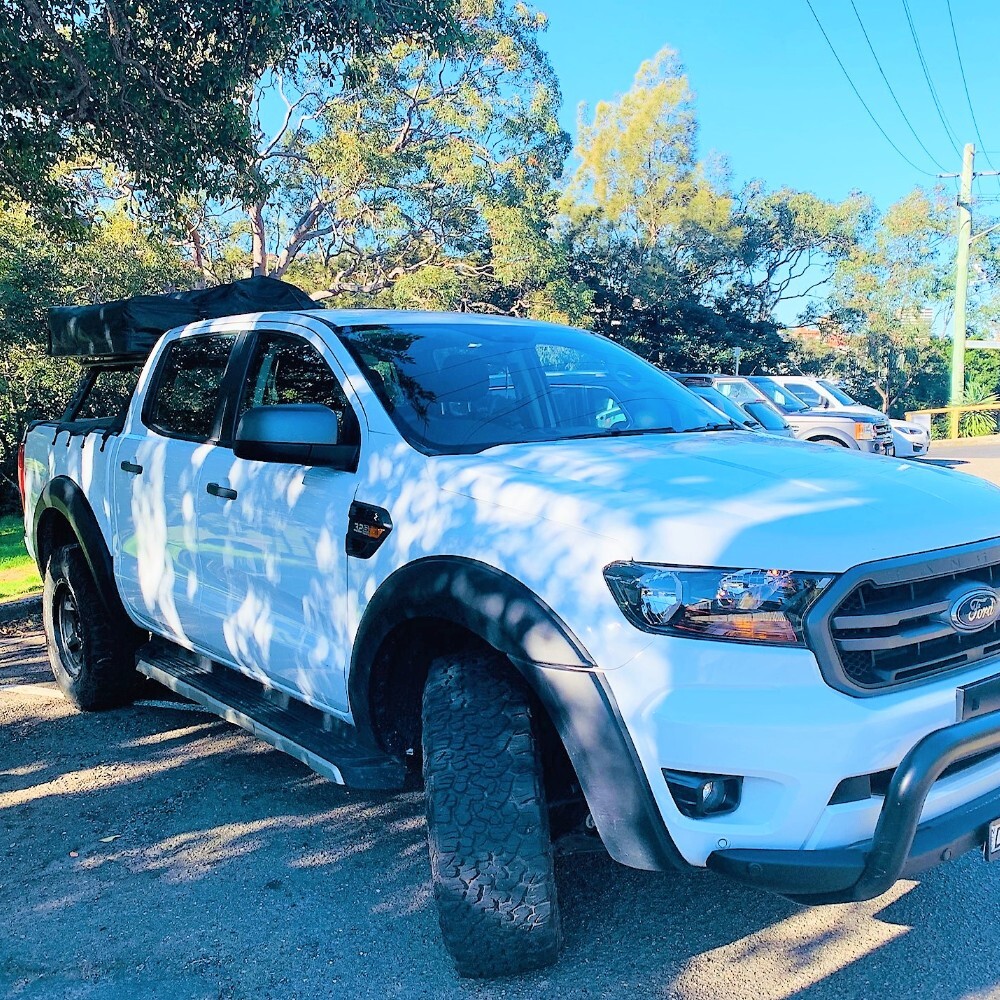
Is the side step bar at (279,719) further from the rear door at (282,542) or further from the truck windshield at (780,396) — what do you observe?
the truck windshield at (780,396)

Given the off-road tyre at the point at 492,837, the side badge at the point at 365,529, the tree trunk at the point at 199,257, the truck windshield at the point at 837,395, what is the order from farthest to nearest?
the tree trunk at the point at 199,257 → the truck windshield at the point at 837,395 → the side badge at the point at 365,529 → the off-road tyre at the point at 492,837

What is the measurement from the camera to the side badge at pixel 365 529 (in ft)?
9.76

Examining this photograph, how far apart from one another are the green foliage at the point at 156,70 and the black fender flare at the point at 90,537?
314cm

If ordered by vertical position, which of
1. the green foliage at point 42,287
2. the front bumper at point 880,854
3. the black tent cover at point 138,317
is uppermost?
the green foliage at point 42,287

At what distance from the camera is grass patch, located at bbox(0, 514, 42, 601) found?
8.21 meters

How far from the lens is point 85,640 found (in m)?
4.87

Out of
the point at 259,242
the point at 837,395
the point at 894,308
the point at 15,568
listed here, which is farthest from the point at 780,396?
the point at 894,308

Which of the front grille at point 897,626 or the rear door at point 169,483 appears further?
the rear door at point 169,483

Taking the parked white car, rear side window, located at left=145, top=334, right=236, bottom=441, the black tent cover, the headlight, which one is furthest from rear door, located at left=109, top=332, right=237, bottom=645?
the parked white car

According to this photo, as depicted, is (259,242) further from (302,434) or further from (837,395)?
(302,434)

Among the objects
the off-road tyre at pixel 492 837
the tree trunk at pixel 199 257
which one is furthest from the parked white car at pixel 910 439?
the off-road tyre at pixel 492 837

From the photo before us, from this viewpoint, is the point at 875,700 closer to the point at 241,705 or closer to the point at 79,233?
the point at 241,705

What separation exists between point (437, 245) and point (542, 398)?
60.5 ft

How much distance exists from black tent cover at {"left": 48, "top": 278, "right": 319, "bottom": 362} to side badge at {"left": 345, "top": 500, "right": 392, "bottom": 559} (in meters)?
2.37
